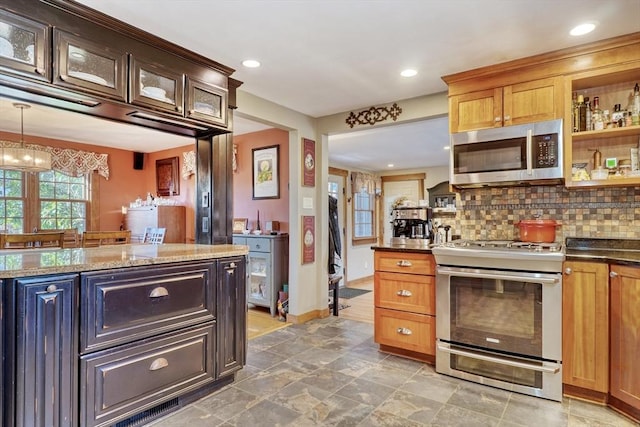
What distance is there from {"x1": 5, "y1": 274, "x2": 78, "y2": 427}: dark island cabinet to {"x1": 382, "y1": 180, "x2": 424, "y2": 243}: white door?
6.64 meters

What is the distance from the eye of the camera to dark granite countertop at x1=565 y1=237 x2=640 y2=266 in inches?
84.6

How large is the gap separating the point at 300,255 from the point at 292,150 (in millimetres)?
1162

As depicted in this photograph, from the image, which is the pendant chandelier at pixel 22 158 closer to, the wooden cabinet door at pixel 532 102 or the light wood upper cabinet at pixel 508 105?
the light wood upper cabinet at pixel 508 105

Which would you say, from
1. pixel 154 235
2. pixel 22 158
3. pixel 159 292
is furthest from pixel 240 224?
pixel 159 292

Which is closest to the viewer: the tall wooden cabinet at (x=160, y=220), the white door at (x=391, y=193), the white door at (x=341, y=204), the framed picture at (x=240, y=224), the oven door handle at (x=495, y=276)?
the oven door handle at (x=495, y=276)

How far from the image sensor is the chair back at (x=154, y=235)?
5.05 m

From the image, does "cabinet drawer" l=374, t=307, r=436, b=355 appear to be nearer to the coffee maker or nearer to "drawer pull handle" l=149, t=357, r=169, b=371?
the coffee maker

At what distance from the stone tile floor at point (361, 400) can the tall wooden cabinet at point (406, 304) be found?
137 millimetres

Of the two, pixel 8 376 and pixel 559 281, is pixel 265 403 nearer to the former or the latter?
pixel 8 376

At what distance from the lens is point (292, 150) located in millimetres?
3961

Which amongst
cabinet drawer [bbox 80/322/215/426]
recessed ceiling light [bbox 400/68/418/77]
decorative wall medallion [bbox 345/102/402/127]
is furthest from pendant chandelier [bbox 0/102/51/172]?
recessed ceiling light [bbox 400/68/418/77]

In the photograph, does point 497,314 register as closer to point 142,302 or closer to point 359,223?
point 142,302

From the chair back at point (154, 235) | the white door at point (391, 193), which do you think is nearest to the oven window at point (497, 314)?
the chair back at point (154, 235)

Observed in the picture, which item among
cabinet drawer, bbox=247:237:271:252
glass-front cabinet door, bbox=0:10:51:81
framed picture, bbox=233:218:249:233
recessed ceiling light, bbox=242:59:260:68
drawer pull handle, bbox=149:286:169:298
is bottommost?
drawer pull handle, bbox=149:286:169:298
